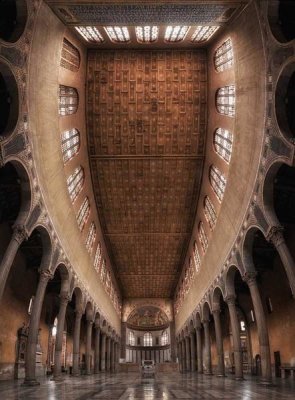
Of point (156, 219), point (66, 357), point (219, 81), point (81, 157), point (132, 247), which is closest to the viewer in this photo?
point (219, 81)

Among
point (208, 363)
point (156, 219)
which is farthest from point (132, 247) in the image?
point (208, 363)

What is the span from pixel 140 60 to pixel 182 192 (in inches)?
455

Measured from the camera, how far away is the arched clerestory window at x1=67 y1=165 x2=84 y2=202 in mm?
23375

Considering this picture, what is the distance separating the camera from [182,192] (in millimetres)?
29250

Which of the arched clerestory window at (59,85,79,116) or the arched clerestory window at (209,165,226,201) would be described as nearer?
the arched clerestory window at (59,85,79,116)

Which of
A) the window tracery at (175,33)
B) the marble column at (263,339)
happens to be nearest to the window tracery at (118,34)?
the window tracery at (175,33)

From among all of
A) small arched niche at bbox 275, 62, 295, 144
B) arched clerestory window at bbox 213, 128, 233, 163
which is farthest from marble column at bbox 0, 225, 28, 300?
arched clerestory window at bbox 213, 128, 233, 163

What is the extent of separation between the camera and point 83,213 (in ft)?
90.6

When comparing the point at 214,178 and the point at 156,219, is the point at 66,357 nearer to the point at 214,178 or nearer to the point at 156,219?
the point at 156,219

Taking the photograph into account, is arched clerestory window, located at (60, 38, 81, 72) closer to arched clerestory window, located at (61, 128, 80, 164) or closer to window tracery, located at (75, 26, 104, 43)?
window tracery, located at (75, 26, 104, 43)

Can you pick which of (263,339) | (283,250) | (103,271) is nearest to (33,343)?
(263,339)

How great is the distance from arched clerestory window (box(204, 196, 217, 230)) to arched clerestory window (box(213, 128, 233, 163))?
5152 millimetres

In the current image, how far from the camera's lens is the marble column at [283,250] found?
1373cm

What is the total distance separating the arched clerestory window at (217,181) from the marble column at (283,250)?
8.31 m
